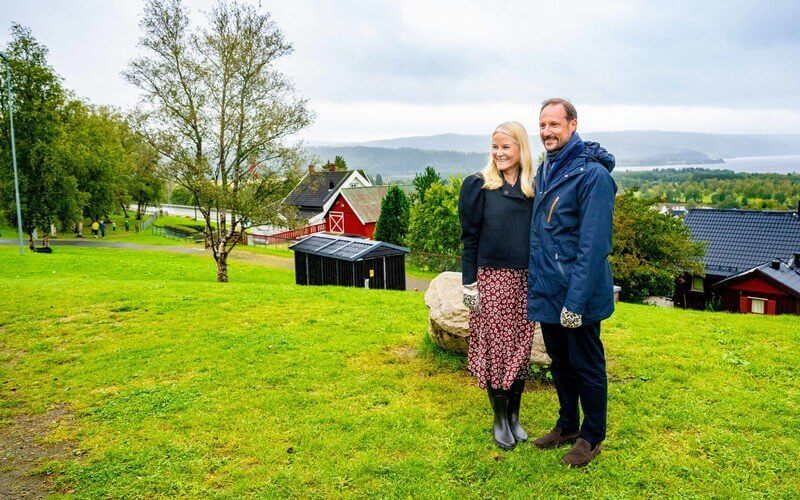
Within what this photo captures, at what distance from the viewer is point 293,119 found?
61.4 ft

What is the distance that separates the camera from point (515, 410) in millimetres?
4496

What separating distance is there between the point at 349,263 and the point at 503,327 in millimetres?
12808

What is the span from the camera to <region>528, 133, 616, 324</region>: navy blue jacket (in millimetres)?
3613

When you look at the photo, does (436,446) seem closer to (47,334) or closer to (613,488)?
(613,488)

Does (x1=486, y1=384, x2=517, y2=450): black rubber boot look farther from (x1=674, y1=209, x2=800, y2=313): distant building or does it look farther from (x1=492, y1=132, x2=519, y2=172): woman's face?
(x1=674, y1=209, x2=800, y2=313): distant building

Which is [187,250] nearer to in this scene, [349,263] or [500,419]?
[349,263]

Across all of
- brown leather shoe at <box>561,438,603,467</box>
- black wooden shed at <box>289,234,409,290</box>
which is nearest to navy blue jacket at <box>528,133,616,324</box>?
brown leather shoe at <box>561,438,603,467</box>

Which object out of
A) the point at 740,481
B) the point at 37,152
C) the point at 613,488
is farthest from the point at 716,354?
the point at 37,152

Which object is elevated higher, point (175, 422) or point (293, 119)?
point (293, 119)

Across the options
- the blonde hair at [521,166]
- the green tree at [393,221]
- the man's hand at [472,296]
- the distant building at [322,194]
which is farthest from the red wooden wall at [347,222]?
the blonde hair at [521,166]

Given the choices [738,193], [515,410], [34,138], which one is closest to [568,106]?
[515,410]

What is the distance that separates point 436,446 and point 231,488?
165 centimetres

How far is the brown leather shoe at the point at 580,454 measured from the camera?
3936mm

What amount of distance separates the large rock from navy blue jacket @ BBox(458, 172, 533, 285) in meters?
1.70
